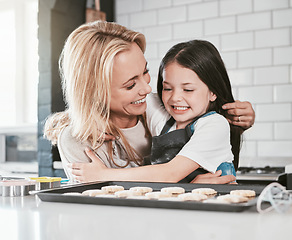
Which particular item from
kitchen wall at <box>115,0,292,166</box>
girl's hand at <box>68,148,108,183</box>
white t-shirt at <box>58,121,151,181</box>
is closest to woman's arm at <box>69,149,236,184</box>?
girl's hand at <box>68,148,108,183</box>

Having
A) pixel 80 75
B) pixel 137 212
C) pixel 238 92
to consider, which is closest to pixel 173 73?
pixel 80 75

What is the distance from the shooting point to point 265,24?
2854 millimetres

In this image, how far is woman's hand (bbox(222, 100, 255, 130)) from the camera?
1717 mm

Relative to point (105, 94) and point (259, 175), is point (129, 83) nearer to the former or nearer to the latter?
point (105, 94)

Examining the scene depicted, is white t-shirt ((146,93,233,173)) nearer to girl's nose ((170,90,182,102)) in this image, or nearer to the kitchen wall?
girl's nose ((170,90,182,102))

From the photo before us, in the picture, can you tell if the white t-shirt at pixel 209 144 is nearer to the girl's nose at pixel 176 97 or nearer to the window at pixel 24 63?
the girl's nose at pixel 176 97

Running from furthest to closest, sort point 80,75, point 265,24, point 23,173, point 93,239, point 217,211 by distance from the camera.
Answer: point 23,173 < point 265,24 < point 80,75 < point 217,211 < point 93,239

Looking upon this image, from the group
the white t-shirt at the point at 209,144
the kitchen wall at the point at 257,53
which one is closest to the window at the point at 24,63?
the kitchen wall at the point at 257,53

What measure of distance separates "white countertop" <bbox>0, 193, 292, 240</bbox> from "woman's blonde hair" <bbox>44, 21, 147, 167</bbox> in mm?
762

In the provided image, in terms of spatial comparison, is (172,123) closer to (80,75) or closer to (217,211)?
(80,75)

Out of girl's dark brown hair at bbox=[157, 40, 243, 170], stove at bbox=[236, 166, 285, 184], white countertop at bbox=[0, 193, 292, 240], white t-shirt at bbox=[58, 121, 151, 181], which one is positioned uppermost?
girl's dark brown hair at bbox=[157, 40, 243, 170]

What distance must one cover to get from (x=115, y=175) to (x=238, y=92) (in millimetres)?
1804

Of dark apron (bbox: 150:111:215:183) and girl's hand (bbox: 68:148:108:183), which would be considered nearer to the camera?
girl's hand (bbox: 68:148:108:183)

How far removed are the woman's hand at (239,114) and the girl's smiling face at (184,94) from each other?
11cm
